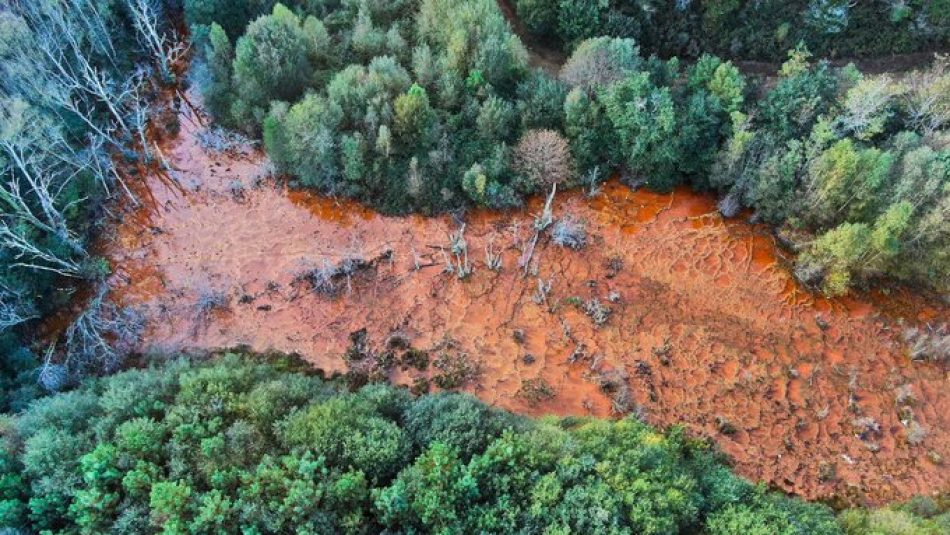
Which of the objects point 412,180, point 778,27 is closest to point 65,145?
point 412,180

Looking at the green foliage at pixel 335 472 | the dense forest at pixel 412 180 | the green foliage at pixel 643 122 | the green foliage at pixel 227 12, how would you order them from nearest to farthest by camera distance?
the green foliage at pixel 335 472
the dense forest at pixel 412 180
the green foliage at pixel 643 122
the green foliage at pixel 227 12

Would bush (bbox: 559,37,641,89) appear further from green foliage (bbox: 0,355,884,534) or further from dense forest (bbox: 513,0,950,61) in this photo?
green foliage (bbox: 0,355,884,534)

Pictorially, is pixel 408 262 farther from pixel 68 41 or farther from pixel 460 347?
pixel 68 41

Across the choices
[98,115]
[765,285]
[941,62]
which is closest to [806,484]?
[765,285]

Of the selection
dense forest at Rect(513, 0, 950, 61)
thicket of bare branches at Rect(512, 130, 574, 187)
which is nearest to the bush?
thicket of bare branches at Rect(512, 130, 574, 187)

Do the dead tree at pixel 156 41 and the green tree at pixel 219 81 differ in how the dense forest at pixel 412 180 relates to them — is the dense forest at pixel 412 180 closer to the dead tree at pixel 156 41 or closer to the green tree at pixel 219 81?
the green tree at pixel 219 81

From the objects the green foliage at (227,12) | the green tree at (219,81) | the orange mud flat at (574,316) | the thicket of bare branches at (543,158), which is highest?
the green foliage at (227,12)

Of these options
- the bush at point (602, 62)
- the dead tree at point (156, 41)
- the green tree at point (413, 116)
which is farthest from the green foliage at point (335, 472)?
the dead tree at point (156, 41)
